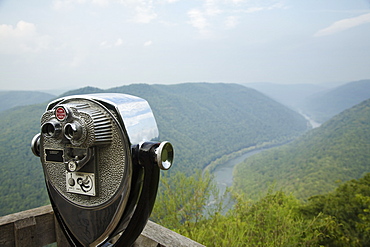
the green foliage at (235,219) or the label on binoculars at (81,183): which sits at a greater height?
the label on binoculars at (81,183)

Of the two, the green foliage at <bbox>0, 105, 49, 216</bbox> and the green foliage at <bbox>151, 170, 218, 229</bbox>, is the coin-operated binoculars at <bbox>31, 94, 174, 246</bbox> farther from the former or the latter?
the green foliage at <bbox>0, 105, 49, 216</bbox>

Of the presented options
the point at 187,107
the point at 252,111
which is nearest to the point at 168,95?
the point at 187,107

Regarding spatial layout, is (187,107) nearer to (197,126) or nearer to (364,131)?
(197,126)

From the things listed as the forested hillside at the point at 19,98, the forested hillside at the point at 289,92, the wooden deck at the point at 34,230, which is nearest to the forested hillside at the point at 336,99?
the forested hillside at the point at 289,92

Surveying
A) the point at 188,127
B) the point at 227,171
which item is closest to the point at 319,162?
the point at 227,171

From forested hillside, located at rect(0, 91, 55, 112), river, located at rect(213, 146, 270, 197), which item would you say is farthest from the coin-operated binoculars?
river, located at rect(213, 146, 270, 197)

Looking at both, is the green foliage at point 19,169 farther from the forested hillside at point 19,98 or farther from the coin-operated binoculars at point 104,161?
the coin-operated binoculars at point 104,161
